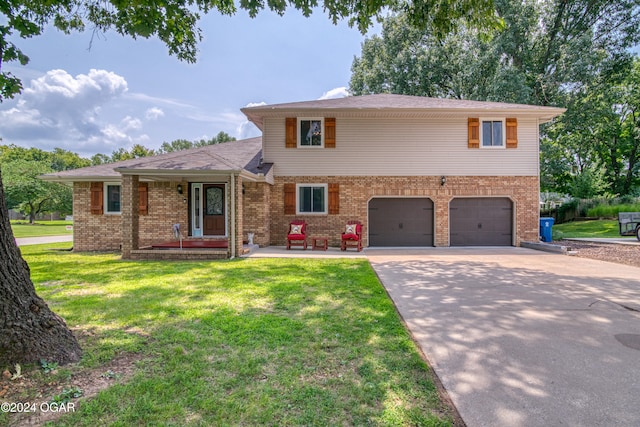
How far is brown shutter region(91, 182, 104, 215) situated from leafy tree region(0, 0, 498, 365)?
6.97m

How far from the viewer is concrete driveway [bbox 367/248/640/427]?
234cm

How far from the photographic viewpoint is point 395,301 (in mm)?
4973

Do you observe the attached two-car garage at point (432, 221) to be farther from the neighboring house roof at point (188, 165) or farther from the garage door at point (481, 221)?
the neighboring house roof at point (188, 165)

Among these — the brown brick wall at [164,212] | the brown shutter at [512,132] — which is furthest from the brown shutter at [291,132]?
the brown shutter at [512,132]

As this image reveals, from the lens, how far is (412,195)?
12305 millimetres

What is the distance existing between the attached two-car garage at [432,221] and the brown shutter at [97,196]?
10.0m

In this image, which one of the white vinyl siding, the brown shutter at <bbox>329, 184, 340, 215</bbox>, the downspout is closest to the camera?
the downspout

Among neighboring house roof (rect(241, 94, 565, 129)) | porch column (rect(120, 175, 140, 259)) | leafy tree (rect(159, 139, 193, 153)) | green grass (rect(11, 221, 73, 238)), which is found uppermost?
leafy tree (rect(159, 139, 193, 153))

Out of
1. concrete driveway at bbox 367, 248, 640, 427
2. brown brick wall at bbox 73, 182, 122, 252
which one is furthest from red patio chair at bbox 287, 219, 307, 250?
brown brick wall at bbox 73, 182, 122, 252

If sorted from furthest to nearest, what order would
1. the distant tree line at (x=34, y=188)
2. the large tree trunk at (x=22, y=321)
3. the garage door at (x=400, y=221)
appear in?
the distant tree line at (x=34, y=188)
the garage door at (x=400, y=221)
the large tree trunk at (x=22, y=321)

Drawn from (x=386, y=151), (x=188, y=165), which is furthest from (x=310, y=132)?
(x=188, y=165)

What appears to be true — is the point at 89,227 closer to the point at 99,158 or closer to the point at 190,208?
the point at 190,208

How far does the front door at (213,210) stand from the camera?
38.9 feet

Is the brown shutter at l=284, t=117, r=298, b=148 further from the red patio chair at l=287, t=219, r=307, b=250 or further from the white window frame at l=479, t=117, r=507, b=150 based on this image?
the white window frame at l=479, t=117, r=507, b=150
